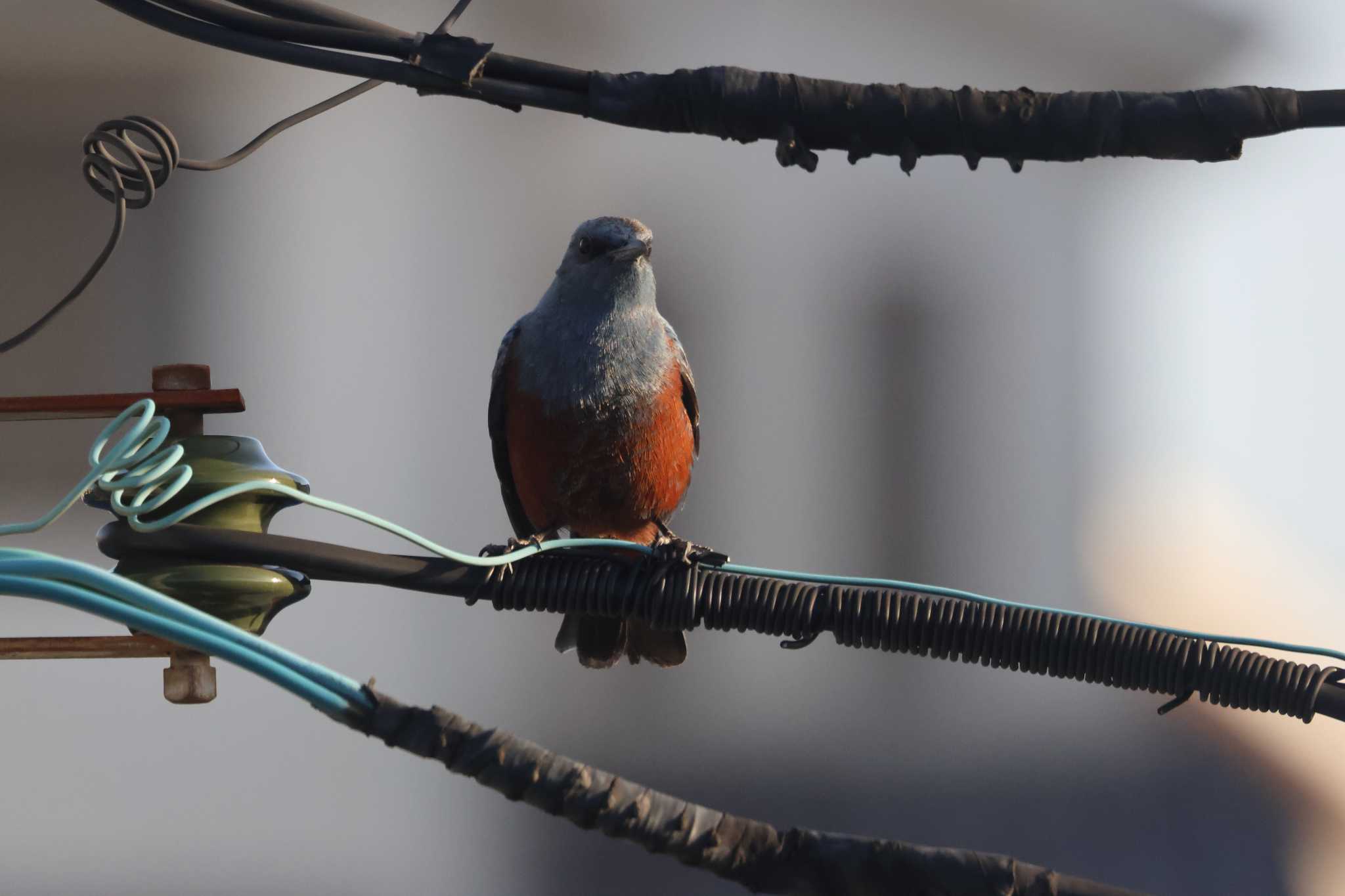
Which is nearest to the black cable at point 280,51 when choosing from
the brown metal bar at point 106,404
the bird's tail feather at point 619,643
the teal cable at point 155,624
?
the brown metal bar at point 106,404

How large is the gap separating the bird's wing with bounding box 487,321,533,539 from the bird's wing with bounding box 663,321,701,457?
550mm

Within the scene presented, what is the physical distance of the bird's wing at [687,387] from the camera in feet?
14.4

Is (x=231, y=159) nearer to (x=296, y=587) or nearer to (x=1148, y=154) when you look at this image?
(x=296, y=587)

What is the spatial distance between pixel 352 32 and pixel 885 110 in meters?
1.02

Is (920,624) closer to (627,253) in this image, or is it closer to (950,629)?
(950,629)

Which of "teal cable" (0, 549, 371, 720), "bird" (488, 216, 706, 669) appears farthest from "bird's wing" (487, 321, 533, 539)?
"teal cable" (0, 549, 371, 720)

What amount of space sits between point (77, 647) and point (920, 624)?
1.53 m

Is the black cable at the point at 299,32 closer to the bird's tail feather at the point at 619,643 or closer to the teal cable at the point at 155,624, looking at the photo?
the teal cable at the point at 155,624

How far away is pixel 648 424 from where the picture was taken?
4.06m

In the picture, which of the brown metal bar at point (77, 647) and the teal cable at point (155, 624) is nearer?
the teal cable at point (155, 624)

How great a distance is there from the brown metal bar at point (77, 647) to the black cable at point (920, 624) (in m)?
0.16

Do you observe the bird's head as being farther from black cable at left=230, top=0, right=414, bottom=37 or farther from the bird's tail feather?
black cable at left=230, top=0, right=414, bottom=37

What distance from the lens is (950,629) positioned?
7.68 feet

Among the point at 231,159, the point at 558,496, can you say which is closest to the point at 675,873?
the point at 558,496
